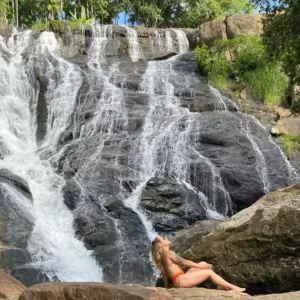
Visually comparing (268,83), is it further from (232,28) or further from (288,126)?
(232,28)

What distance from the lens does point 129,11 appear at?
48.1 metres

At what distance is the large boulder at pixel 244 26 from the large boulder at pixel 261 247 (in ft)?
63.3

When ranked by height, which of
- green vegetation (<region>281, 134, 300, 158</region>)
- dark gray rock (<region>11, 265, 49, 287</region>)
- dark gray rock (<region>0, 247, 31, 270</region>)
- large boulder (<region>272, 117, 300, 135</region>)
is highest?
large boulder (<region>272, 117, 300, 135</region>)

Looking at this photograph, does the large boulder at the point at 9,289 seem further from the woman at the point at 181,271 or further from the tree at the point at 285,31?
the tree at the point at 285,31

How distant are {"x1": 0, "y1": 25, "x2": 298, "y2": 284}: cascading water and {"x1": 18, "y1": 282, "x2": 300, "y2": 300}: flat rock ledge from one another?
566 cm

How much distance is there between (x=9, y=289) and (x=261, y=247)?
3.56 meters

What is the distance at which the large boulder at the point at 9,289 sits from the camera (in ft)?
19.8

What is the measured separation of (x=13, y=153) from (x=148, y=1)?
32.9 meters

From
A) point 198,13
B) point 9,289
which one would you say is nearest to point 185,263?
point 9,289

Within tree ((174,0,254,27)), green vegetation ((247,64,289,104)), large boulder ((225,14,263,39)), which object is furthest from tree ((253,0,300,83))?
tree ((174,0,254,27))

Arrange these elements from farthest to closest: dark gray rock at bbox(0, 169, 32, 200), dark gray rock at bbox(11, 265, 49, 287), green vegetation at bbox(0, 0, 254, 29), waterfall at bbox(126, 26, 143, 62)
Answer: green vegetation at bbox(0, 0, 254, 29) → waterfall at bbox(126, 26, 143, 62) → dark gray rock at bbox(0, 169, 32, 200) → dark gray rock at bbox(11, 265, 49, 287)

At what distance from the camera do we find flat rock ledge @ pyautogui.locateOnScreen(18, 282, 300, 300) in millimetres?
4848

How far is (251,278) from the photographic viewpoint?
7152mm

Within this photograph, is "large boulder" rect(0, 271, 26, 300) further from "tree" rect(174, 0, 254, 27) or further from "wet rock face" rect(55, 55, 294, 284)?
"tree" rect(174, 0, 254, 27)
